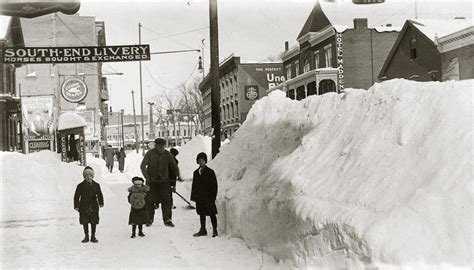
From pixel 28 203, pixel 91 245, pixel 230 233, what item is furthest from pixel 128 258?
pixel 28 203

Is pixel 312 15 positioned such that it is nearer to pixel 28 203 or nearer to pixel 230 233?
pixel 28 203

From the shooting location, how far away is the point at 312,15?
4303 cm

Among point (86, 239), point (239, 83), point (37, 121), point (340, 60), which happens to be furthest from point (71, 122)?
point (239, 83)

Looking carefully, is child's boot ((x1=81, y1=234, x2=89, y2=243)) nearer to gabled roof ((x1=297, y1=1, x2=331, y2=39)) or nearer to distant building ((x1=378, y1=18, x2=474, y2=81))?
distant building ((x1=378, y1=18, x2=474, y2=81))

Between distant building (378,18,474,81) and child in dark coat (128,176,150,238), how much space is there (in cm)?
1929

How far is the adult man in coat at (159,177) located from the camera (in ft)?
34.9

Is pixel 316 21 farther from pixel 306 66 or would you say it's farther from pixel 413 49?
pixel 413 49

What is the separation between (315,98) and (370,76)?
3239 cm

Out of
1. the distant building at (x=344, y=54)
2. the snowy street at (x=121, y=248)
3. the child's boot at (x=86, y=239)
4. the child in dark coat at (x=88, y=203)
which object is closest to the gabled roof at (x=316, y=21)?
the distant building at (x=344, y=54)

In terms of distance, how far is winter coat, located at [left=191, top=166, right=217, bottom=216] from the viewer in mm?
9297

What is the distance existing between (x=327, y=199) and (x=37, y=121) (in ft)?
73.3

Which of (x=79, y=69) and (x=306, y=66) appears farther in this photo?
(x=79, y=69)

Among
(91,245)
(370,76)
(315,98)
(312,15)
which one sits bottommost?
(91,245)

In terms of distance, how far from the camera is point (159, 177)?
10852mm
